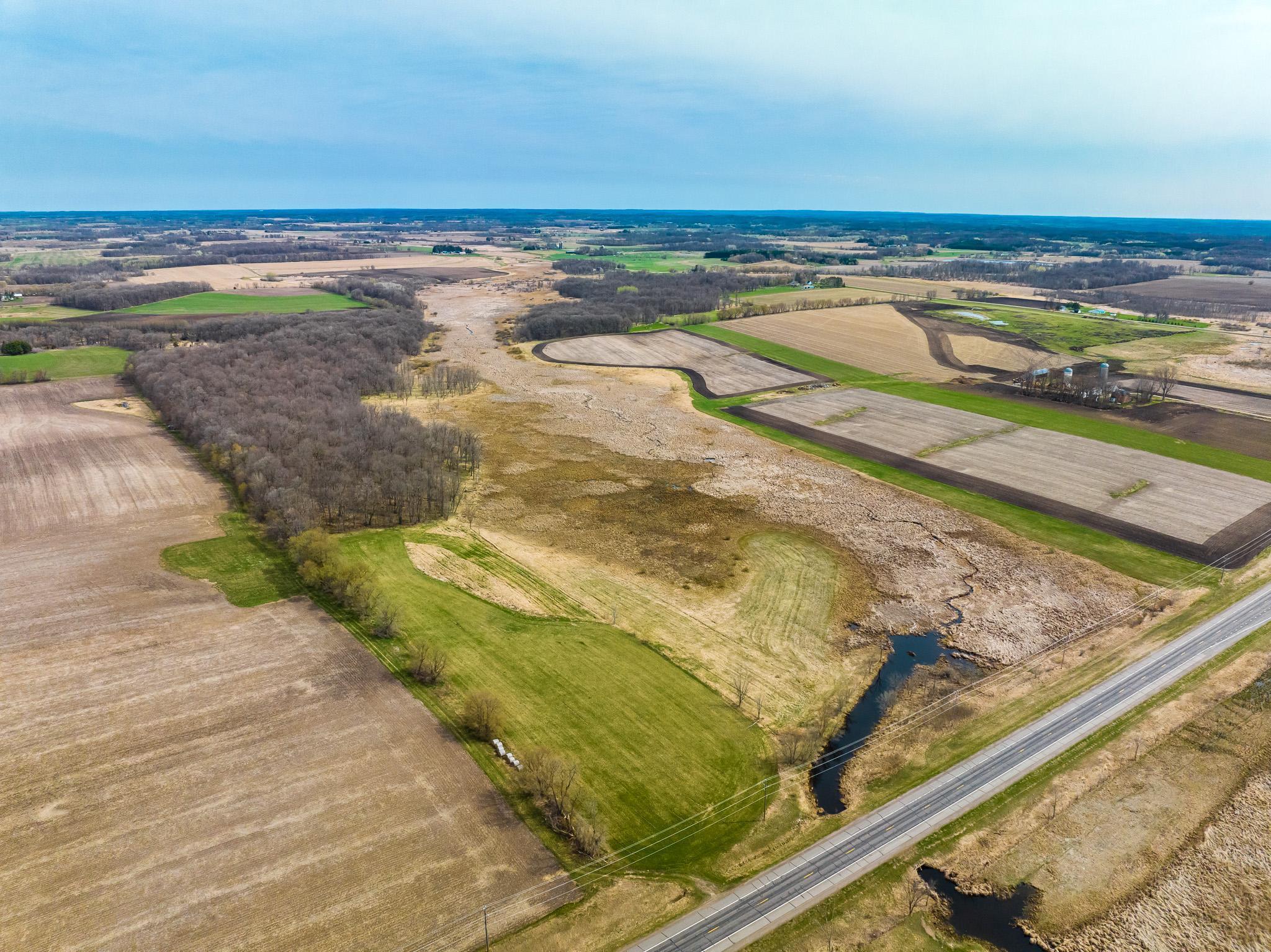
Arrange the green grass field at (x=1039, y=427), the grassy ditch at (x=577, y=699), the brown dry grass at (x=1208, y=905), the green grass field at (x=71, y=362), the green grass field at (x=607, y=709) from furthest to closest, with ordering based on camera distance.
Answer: the green grass field at (x=71, y=362) < the green grass field at (x=1039, y=427) < the green grass field at (x=607, y=709) < the grassy ditch at (x=577, y=699) < the brown dry grass at (x=1208, y=905)

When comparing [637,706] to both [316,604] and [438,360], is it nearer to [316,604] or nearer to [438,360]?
[316,604]

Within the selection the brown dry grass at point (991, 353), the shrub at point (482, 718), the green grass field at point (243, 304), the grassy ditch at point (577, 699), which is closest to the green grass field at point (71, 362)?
the green grass field at point (243, 304)

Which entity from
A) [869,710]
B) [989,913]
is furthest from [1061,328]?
[989,913]

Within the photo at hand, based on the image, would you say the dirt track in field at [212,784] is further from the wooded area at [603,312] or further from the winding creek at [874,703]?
the wooded area at [603,312]

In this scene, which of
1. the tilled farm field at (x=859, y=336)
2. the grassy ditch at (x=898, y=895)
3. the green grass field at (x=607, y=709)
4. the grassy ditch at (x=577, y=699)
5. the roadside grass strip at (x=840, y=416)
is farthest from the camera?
the tilled farm field at (x=859, y=336)

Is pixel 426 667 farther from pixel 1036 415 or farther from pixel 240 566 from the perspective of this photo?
pixel 1036 415

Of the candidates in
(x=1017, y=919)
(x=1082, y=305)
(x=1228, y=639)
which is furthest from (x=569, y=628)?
(x=1082, y=305)
